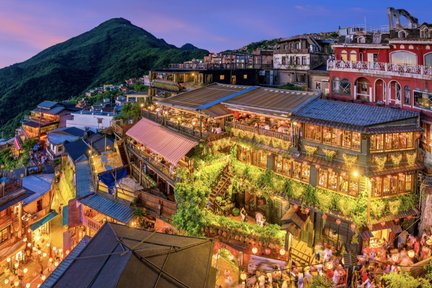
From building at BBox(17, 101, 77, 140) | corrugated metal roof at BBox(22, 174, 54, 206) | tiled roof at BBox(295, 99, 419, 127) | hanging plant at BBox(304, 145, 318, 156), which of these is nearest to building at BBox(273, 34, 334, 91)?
tiled roof at BBox(295, 99, 419, 127)

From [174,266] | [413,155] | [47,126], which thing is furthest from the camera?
[47,126]

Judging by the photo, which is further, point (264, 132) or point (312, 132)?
point (264, 132)

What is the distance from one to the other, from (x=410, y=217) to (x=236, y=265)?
11.2m

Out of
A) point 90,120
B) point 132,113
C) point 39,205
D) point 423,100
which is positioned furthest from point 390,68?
point 90,120

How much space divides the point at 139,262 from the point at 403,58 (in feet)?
87.7

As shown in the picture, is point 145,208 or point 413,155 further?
point 145,208

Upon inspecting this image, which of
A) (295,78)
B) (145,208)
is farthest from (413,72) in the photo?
(295,78)

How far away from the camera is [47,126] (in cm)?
6894

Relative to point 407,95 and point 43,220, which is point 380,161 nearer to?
point 407,95

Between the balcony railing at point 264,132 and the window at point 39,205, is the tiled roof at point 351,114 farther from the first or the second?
the window at point 39,205

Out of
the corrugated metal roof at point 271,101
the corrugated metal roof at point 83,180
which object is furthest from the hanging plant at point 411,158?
the corrugated metal roof at point 83,180

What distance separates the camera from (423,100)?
25062 mm

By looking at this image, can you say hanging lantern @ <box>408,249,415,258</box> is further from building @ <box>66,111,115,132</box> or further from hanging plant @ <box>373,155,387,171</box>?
building @ <box>66,111,115,132</box>

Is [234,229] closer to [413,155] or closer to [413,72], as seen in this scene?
[413,155]
